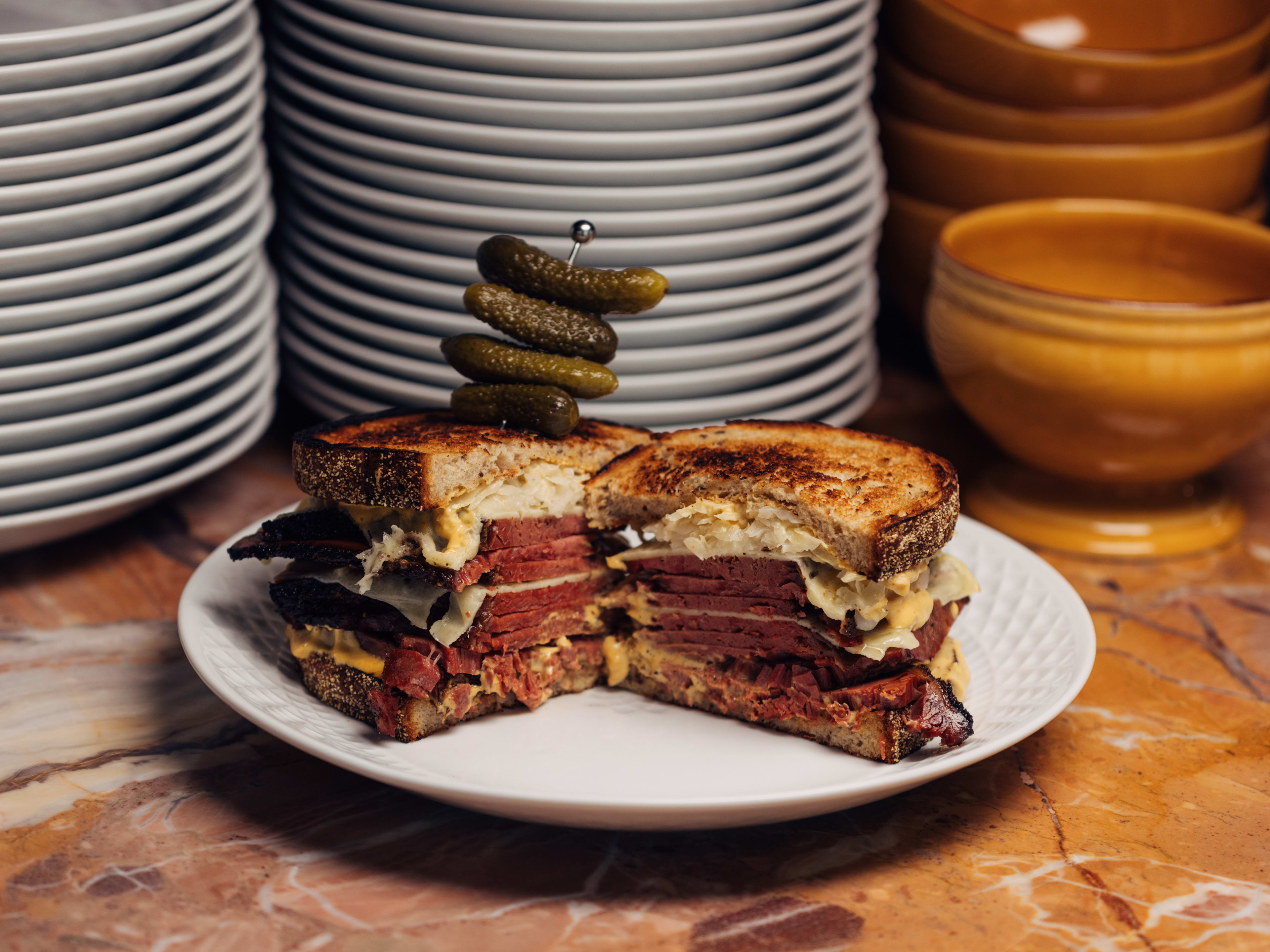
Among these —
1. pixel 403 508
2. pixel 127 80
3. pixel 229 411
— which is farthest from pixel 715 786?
pixel 127 80

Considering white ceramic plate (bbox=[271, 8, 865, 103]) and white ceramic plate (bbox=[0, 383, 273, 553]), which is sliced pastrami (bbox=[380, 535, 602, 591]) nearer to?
white ceramic plate (bbox=[0, 383, 273, 553])

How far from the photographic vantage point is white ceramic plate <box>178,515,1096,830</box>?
67.8 inches

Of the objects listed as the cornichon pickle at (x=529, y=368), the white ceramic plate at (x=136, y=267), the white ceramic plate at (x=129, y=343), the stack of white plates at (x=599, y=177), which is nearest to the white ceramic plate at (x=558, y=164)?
the stack of white plates at (x=599, y=177)

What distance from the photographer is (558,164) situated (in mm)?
2506

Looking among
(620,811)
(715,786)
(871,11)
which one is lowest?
(715,786)

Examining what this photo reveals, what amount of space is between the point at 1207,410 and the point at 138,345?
Answer: 6.83 feet

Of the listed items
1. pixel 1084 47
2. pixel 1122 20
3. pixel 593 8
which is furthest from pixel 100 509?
pixel 1122 20

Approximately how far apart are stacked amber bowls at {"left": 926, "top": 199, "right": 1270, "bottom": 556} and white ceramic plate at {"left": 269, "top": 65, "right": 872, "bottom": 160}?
1.76ft

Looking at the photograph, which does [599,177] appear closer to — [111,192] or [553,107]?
[553,107]

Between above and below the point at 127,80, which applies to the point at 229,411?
below

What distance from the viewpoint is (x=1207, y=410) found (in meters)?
2.65

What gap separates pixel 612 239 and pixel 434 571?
0.89 metres

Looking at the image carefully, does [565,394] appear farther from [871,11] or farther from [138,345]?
[871,11]

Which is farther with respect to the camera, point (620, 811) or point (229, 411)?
point (229, 411)
